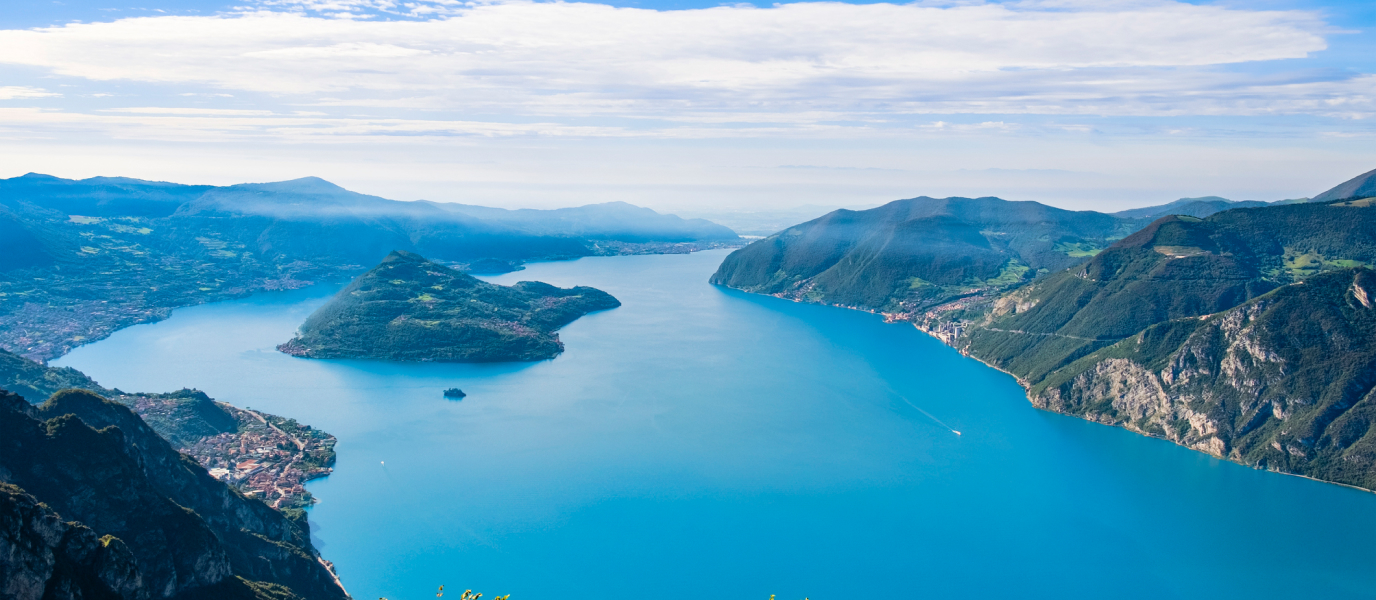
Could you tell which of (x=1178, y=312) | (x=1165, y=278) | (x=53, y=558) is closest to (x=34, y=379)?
(x=53, y=558)

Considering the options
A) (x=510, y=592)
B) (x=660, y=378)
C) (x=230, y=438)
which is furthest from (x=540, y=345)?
(x=510, y=592)

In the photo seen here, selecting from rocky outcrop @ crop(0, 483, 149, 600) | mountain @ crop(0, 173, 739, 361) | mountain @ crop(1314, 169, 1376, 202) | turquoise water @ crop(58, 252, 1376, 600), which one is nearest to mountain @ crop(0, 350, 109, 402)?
turquoise water @ crop(58, 252, 1376, 600)

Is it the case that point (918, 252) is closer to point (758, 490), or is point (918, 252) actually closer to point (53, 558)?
point (758, 490)

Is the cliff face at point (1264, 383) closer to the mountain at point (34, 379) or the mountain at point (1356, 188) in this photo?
the mountain at point (34, 379)

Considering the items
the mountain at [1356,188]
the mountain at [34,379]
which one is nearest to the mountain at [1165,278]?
the mountain at [1356,188]

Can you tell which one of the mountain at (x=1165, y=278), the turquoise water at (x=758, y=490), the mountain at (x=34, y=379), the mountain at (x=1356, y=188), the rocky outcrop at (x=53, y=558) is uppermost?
the mountain at (x=1356, y=188)

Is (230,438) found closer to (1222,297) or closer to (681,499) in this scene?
(681,499)
